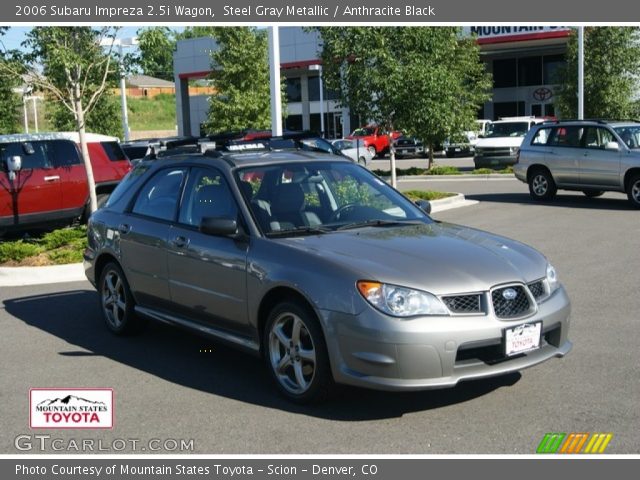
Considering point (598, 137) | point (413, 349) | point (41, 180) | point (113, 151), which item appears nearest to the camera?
point (413, 349)

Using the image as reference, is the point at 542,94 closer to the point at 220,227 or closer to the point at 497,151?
the point at 497,151

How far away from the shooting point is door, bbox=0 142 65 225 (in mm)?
13875

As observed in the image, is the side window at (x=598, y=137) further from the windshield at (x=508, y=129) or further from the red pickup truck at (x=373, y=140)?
the red pickup truck at (x=373, y=140)

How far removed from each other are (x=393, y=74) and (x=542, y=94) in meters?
34.5

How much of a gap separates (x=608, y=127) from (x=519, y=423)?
13596 millimetres

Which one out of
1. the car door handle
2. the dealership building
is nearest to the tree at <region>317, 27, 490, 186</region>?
the car door handle

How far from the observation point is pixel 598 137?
17.8m

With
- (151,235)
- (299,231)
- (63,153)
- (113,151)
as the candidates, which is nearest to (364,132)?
(113,151)

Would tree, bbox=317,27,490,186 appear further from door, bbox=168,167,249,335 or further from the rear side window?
door, bbox=168,167,249,335

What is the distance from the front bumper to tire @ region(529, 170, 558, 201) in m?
13.9

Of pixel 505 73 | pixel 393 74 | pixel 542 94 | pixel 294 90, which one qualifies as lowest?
pixel 393 74

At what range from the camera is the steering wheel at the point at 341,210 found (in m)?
6.59

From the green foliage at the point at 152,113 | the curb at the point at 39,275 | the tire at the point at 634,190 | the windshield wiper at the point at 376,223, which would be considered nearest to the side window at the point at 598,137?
the tire at the point at 634,190
